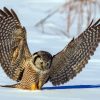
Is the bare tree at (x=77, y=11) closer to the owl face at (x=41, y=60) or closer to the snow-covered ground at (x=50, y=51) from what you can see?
the snow-covered ground at (x=50, y=51)

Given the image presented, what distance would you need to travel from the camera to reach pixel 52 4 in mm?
13719

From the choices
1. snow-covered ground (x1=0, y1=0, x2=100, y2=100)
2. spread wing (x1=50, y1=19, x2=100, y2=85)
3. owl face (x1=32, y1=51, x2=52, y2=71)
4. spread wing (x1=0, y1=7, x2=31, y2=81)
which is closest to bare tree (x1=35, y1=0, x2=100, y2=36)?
snow-covered ground (x1=0, y1=0, x2=100, y2=100)

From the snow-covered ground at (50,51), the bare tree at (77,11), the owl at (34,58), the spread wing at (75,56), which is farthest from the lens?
the bare tree at (77,11)

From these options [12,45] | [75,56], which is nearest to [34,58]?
[12,45]

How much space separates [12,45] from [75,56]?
587mm

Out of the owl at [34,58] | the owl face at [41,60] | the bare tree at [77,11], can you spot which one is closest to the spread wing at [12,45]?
the owl at [34,58]

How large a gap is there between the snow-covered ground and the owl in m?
0.15

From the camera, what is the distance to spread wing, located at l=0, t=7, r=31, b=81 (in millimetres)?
5777

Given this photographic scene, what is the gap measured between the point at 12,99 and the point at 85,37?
1164mm

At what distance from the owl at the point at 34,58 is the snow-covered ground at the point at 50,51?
0.15 metres

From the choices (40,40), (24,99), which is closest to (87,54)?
(24,99)

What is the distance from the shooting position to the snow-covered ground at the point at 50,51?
550cm

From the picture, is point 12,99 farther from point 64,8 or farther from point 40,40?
point 64,8

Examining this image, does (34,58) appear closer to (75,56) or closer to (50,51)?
(75,56)
